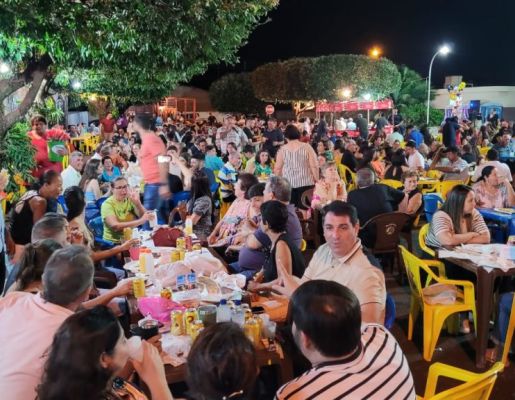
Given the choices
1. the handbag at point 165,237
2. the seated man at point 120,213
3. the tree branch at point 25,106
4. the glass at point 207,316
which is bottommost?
the glass at point 207,316

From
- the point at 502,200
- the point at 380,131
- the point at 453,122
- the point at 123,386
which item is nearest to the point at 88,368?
the point at 123,386

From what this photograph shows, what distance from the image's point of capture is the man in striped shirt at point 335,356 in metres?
1.82

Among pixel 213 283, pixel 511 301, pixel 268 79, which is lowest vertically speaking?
pixel 511 301

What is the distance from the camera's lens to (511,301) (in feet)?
13.2

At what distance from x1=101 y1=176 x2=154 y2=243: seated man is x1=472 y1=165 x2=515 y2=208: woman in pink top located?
164 inches

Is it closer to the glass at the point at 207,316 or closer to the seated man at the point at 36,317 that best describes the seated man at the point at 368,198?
the glass at the point at 207,316

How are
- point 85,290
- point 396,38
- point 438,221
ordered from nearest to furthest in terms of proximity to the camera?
point 85,290 → point 438,221 → point 396,38

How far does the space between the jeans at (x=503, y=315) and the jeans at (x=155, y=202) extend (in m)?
4.20

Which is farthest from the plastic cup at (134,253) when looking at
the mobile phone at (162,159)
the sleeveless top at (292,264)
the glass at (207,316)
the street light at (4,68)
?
the street light at (4,68)

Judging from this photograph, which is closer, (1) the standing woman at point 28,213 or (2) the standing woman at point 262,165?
(1) the standing woman at point 28,213

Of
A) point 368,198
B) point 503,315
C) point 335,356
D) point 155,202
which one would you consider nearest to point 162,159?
point 155,202

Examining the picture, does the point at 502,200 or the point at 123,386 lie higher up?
the point at 502,200

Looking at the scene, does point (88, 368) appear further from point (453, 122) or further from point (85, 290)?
point (453, 122)

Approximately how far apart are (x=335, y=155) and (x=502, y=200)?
16.5 ft
